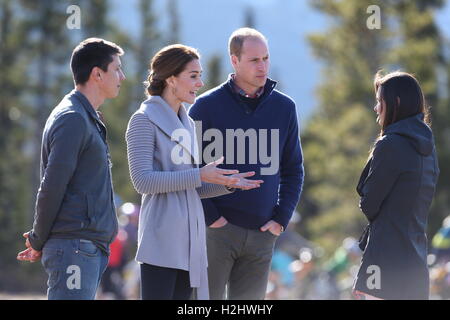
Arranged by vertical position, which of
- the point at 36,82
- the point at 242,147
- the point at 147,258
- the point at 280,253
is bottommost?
the point at 280,253

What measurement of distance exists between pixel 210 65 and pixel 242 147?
1491 inches

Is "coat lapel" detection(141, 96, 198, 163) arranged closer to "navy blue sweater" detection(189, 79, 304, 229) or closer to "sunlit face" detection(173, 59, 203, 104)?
"sunlit face" detection(173, 59, 203, 104)

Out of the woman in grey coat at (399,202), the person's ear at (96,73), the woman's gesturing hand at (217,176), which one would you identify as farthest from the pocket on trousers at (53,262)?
the woman in grey coat at (399,202)

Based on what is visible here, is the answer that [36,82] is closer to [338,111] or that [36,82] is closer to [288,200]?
[338,111]

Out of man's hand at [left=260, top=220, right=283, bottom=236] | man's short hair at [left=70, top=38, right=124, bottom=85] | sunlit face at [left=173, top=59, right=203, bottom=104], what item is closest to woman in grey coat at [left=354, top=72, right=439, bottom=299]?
man's hand at [left=260, top=220, right=283, bottom=236]

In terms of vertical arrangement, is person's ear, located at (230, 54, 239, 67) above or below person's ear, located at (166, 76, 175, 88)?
above

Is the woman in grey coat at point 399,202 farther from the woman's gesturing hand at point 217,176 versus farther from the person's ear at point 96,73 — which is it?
the person's ear at point 96,73

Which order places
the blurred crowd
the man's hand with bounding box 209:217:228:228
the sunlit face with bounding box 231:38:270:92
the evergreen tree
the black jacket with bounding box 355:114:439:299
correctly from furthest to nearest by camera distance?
the evergreen tree, the blurred crowd, the sunlit face with bounding box 231:38:270:92, the man's hand with bounding box 209:217:228:228, the black jacket with bounding box 355:114:439:299

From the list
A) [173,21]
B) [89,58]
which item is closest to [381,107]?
[89,58]

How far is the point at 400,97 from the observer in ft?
16.8

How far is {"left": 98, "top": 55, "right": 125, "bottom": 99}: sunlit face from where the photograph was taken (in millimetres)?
4902

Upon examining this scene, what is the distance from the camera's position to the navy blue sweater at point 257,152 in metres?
5.65
